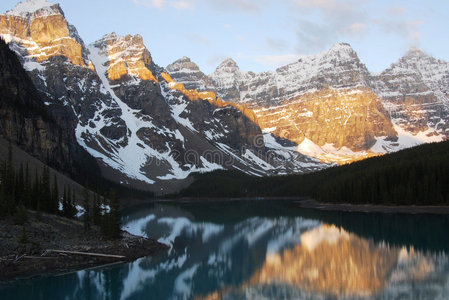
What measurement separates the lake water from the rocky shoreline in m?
2.02

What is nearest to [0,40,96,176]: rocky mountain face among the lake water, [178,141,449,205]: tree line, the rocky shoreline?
the lake water

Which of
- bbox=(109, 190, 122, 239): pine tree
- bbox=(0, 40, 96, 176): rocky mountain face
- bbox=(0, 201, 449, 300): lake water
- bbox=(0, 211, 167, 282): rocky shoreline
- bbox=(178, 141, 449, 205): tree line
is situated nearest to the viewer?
bbox=(0, 201, 449, 300): lake water

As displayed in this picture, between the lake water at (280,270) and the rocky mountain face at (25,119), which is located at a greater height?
the rocky mountain face at (25,119)

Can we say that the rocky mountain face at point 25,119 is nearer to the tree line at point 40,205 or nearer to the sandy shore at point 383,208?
the tree line at point 40,205

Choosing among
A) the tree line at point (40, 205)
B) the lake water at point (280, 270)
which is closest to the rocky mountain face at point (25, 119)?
the tree line at point (40, 205)

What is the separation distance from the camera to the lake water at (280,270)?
38.0 meters

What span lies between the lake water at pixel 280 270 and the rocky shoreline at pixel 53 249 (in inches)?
79.4

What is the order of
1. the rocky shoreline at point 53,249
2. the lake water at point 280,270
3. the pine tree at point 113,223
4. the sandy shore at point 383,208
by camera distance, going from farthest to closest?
the sandy shore at point 383,208, the pine tree at point 113,223, the rocky shoreline at point 53,249, the lake water at point 280,270

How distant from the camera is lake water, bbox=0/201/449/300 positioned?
3800 centimetres

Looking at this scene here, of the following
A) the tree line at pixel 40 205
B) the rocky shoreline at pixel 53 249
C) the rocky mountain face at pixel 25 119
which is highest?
the rocky mountain face at pixel 25 119

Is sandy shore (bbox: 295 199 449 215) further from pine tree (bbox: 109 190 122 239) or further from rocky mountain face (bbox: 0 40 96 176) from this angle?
rocky mountain face (bbox: 0 40 96 176)

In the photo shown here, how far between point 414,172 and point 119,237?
2727 inches

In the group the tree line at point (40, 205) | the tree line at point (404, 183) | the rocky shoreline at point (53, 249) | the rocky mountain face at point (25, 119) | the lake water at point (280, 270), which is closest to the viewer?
the lake water at point (280, 270)

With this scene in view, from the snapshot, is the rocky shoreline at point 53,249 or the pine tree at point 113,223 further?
the pine tree at point 113,223
